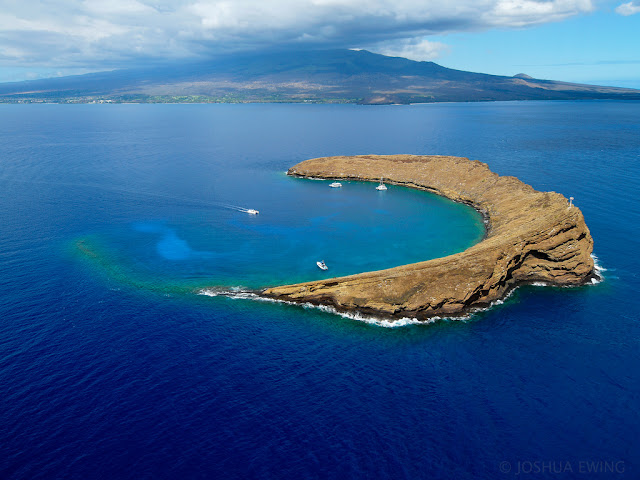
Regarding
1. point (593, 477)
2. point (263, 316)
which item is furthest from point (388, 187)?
point (593, 477)

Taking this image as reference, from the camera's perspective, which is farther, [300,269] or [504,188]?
[504,188]

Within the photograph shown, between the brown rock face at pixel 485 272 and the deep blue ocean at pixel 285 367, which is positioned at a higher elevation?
the brown rock face at pixel 485 272

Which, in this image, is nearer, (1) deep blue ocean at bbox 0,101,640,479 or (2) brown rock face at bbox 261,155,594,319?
(1) deep blue ocean at bbox 0,101,640,479

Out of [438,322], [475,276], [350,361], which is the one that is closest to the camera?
[350,361]

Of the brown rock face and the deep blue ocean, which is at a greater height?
the brown rock face

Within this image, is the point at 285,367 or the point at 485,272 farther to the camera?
the point at 485,272

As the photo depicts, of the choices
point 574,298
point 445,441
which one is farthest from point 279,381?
point 574,298

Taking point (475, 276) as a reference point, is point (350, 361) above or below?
below

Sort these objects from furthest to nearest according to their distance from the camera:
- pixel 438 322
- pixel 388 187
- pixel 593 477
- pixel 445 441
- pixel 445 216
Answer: pixel 388 187
pixel 445 216
pixel 438 322
pixel 445 441
pixel 593 477

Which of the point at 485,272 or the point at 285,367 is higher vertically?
the point at 485,272

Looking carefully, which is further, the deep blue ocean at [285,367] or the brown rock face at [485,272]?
the brown rock face at [485,272]

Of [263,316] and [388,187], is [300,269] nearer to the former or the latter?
[263,316]
